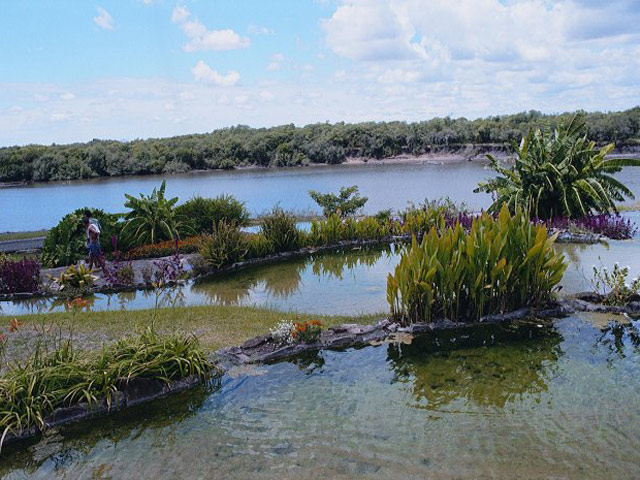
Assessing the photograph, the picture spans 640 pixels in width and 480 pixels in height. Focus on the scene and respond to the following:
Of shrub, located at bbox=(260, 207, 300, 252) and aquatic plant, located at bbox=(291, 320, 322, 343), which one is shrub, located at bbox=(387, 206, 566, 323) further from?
shrub, located at bbox=(260, 207, 300, 252)

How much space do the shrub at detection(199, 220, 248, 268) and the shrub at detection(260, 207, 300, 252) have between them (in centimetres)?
104

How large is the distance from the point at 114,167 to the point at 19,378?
76.8 meters

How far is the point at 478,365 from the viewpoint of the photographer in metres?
7.85

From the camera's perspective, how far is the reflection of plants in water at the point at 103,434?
19.5 ft

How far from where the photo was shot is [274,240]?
1639 cm

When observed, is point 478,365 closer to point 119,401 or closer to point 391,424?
point 391,424

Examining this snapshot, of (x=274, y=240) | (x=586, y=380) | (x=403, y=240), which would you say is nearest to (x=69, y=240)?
(x=274, y=240)

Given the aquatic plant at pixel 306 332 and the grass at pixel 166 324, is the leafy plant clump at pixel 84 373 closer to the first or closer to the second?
the grass at pixel 166 324

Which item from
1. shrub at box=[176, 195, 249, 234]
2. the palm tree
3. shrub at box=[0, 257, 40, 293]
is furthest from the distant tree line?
shrub at box=[0, 257, 40, 293]

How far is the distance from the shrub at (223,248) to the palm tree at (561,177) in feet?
27.1

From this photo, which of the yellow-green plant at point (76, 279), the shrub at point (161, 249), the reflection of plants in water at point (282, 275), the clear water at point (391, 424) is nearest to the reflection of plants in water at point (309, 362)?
the clear water at point (391, 424)

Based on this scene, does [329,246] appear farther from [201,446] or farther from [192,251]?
[201,446]

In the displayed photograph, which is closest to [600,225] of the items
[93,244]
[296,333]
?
[296,333]

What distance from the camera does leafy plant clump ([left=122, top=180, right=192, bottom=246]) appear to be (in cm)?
1761
